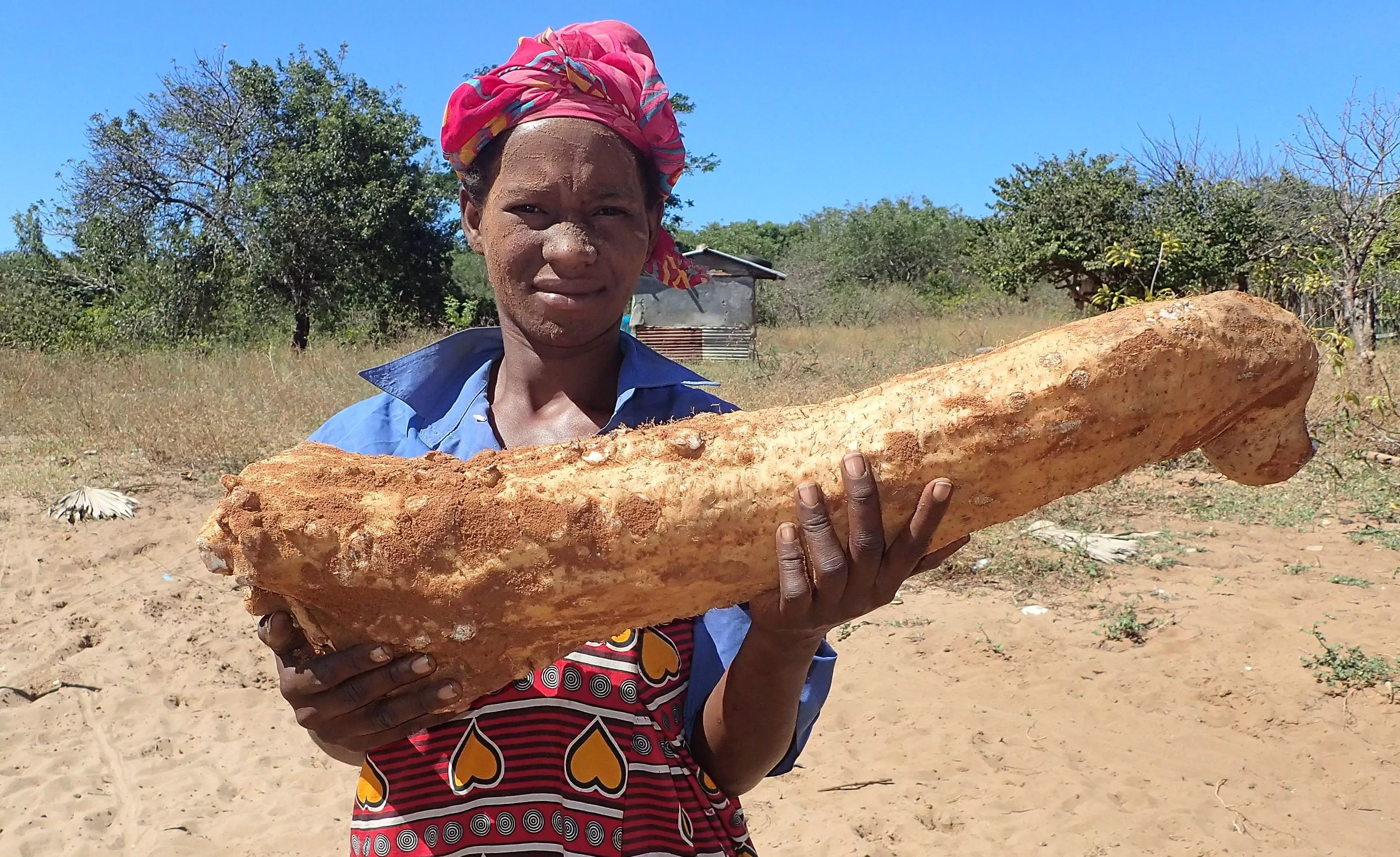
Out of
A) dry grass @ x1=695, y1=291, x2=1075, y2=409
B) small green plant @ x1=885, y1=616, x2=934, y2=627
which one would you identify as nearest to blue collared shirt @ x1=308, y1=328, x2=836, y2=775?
small green plant @ x1=885, y1=616, x2=934, y2=627

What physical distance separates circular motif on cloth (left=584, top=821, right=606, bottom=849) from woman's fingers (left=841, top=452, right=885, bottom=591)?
0.54m

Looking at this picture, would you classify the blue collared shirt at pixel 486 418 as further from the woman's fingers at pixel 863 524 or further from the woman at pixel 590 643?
the woman's fingers at pixel 863 524

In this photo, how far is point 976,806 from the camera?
3.32 metres

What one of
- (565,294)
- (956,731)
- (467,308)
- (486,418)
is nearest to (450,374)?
(486,418)

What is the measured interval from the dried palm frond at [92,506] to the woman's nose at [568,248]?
19.5ft

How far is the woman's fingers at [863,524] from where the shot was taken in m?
1.19

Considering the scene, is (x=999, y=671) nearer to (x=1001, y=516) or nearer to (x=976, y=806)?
(x=976, y=806)

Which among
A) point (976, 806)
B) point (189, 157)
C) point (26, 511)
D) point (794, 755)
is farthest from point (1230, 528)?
point (189, 157)

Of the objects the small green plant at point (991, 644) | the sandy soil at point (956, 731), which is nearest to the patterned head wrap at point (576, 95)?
the sandy soil at point (956, 731)

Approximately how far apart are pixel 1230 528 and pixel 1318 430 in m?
1.51

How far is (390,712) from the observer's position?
122cm

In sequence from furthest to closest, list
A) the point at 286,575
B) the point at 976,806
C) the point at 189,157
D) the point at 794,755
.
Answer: the point at 189,157
the point at 976,806
the point at 794,755
the point at 286,575

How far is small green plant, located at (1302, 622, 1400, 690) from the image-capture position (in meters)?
3.85

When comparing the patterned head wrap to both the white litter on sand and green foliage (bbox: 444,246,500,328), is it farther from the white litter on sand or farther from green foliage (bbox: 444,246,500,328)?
green foliage (bbox: 444,246,500,328)
